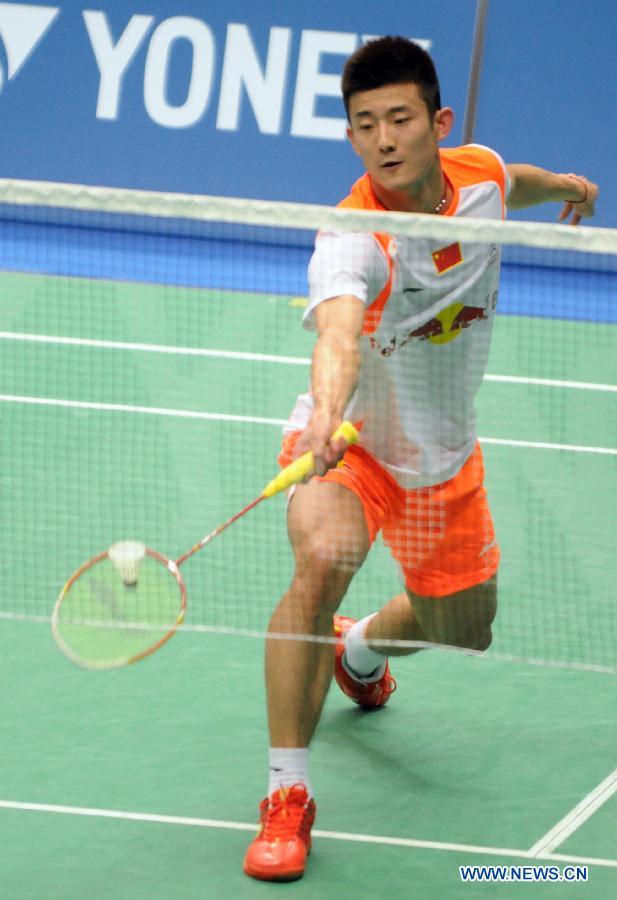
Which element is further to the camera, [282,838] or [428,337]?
[428,337]

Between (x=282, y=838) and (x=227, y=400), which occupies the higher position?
(x=227, y=400)

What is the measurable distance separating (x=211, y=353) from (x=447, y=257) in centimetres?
426

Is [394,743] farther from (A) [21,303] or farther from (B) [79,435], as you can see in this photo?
(A) [21,303]

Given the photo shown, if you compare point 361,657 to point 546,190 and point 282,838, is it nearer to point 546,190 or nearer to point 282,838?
point 282,838

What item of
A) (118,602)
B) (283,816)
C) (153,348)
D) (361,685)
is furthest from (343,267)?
(153,348)

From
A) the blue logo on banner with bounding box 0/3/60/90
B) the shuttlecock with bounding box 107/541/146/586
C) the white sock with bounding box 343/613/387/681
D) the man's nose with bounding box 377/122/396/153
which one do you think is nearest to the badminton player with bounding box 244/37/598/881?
the man's nose with bounding box 377/122/396/153

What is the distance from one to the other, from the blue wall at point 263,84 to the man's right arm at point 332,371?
759 cm

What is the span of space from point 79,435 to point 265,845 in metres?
3.25

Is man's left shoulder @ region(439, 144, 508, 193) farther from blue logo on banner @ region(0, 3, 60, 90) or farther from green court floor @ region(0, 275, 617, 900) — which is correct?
blue logo on banner @ region(0, 3, 60, 90)

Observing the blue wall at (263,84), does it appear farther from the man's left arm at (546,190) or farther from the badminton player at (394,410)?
the badminton player at (394,410)

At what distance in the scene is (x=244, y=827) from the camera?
3621mm

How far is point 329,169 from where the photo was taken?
1079 cm

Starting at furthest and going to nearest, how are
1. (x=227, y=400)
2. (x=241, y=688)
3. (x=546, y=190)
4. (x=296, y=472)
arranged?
1. (x=227, y=400)
2. (x=241, y=688)
3. (x=546, y=190)
4. (x=296, y=472)

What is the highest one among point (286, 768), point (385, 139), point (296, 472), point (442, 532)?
point (385, 139)
